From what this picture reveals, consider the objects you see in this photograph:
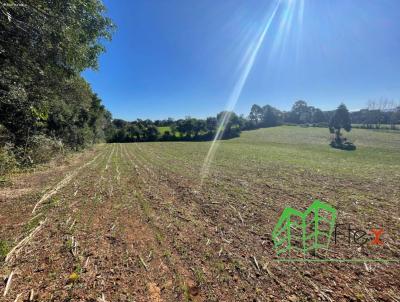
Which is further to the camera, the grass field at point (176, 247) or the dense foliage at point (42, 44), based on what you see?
the dense foliage at point (42, 44)

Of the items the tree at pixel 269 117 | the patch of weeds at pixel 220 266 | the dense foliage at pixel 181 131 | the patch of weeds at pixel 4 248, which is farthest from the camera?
the tree at pixel 269 117

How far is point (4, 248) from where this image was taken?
3.43 meters

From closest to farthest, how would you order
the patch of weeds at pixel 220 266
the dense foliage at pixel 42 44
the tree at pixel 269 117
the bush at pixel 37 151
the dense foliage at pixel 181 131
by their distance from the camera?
the patch of weeds at pixel 220 266 < the dense foliage at pixel 42 44 < the bush at pixel 37 151 < the dense foliage at pixel 181 131 < the tree at pixel 269 117

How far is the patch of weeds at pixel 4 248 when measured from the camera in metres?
3.24

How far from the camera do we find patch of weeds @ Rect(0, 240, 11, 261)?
3235mm

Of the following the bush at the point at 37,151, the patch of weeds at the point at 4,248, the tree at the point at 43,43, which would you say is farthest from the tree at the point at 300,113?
the patch of weeds at the point at 4,248

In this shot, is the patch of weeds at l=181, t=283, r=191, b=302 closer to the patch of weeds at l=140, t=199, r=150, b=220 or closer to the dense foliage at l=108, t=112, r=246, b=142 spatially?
the patch of weeds at l=140, t=199, r=150, b=220

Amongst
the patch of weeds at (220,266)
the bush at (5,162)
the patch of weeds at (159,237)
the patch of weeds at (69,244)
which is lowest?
the patch of weeds at (220,266)

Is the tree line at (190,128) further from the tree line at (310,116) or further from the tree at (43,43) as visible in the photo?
the tree at (43,43)

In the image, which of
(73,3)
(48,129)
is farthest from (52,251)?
(48,129)

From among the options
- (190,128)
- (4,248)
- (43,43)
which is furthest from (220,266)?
(190,128)

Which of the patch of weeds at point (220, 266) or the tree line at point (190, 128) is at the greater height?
the tree line at point (190, 128)

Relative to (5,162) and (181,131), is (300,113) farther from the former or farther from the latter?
(5,162)

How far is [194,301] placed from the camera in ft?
8.23
